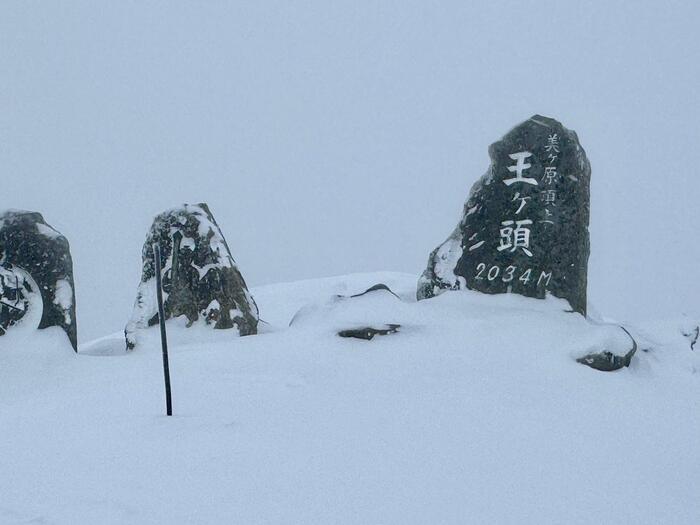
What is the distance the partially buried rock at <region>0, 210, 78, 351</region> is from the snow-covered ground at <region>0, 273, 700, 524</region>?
195 mm

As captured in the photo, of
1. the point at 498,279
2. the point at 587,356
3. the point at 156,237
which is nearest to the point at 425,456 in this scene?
the point at 587,356

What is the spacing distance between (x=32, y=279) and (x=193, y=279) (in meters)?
1.79

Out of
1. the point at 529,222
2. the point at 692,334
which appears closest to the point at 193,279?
the point at 529,222

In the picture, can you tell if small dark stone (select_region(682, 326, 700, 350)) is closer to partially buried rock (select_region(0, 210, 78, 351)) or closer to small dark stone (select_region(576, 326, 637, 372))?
small dark stone (select_region(576, 326, 637, 372))

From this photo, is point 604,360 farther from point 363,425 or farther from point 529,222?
point 363,425

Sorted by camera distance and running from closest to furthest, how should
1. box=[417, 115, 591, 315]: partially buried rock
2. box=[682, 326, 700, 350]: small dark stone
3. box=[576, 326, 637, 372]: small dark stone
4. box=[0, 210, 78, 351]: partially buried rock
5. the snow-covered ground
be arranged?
1. the snow-covered ground
2. box=[576, 326, 637, 372]: small dark stone
3. box=[0, 210, 78, 351]: partially buried rock
4. box=[417, 115, 591, 315]: partially buried rock
5. box=[682, 326, 700, 350]: small dark stone

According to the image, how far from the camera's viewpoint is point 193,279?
287 inches

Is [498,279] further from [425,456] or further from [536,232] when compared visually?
[425,456]

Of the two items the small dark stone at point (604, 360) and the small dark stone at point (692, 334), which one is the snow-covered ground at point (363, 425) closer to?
the small dark stone at point (604, 360)

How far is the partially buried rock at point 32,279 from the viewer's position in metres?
6.55

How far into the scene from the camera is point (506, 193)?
7.40 metres

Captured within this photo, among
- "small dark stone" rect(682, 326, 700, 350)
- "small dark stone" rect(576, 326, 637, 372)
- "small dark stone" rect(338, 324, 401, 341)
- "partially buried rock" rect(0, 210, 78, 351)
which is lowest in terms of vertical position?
"small dark stone" rect(682, 326, 700, 350)

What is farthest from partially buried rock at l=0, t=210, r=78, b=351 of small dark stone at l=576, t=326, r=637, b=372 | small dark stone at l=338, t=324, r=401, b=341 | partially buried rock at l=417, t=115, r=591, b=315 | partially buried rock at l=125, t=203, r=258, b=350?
small dark stone at l=576, t=326, r=637, b=372

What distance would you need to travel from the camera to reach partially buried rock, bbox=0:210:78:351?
655cm
